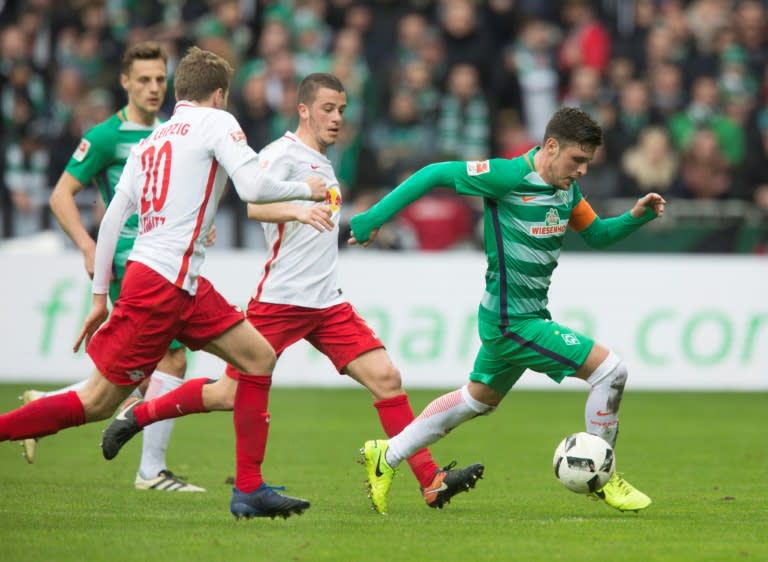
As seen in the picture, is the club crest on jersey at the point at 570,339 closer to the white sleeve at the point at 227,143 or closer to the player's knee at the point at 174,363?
the white sleeve at the point at 227,143

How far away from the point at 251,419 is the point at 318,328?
106 cm

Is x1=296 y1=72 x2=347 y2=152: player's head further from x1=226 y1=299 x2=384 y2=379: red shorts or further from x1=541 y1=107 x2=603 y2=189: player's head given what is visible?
x1=541 y1=107 x2=603 y2=189: player's head

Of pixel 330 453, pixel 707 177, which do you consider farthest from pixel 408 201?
pixel 707 177

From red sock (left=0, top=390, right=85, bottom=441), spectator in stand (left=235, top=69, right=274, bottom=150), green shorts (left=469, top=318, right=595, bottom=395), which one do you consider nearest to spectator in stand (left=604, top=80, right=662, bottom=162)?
spectator in stand (left=235, top=69, right=274, bottom=150)

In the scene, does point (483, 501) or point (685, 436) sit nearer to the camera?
point (483, 501)

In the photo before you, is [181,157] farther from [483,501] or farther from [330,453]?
[330,453]

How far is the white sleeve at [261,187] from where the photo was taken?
6738mm

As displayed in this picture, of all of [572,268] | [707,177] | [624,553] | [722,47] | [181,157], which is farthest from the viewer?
[722,47]

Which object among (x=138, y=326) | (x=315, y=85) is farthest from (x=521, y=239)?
(x=138, y=326)

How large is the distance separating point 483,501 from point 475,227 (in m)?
8.21

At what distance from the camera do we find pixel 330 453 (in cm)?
1050

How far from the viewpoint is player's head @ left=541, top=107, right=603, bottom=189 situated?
7641 mm

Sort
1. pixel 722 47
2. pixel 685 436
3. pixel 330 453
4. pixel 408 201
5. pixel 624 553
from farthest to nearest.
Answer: pixel 722 47, pixel 685 436, pixel 330 453, pixel 408 201, pixel 624 553

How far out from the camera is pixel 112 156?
885cm
